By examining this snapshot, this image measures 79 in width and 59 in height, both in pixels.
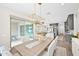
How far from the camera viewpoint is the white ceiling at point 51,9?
1.79 meters

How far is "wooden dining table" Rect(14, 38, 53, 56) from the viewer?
1.82 metres

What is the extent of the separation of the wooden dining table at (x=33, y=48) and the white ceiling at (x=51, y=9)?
42 cm

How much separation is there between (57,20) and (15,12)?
771 mm

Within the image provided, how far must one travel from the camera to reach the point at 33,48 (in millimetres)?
1866

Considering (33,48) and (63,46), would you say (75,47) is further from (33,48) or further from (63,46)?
(33,48)

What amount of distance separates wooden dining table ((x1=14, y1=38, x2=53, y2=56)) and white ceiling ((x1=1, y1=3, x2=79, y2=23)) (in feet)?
1.36

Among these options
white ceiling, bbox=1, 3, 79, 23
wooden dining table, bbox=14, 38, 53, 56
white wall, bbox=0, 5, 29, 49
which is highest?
white ceiling, bbox=1, 3, 79, 23

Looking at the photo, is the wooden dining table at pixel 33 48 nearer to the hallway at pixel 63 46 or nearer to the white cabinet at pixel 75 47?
the hallway at pixel 63 46

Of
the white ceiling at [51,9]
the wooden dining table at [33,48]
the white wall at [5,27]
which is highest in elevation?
the white ceiling at [51,9]

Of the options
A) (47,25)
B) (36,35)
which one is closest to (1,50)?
(36,35)

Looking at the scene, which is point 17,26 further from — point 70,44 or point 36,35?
point 70,44

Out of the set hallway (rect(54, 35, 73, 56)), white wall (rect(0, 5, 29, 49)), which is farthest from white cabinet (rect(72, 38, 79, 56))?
white wall (rect(0, 5, 29, 49))

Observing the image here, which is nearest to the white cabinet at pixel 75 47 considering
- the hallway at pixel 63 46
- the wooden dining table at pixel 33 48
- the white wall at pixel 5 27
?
the hallway at pixel 63 46

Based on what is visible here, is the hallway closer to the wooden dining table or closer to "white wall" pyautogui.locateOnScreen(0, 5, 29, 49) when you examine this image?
the wooden dining table
